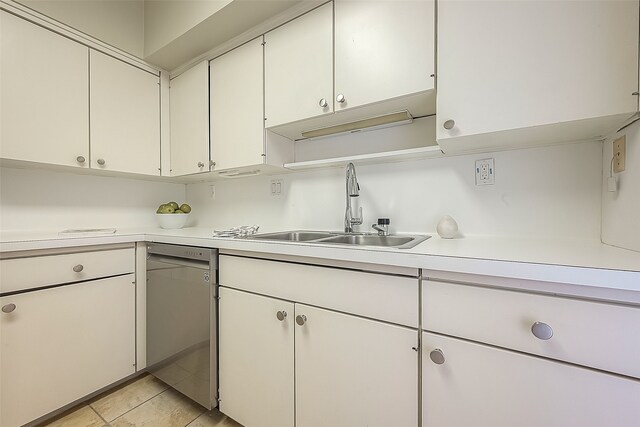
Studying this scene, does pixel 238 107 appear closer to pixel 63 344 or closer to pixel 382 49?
Answer: pixel 382 49

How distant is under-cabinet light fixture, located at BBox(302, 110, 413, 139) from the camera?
1.33m

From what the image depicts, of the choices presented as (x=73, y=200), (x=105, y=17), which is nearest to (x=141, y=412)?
(x=73, y=200)

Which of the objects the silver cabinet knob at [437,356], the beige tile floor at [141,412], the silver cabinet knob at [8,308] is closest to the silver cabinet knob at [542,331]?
the silver cabinet knob at [437,356]

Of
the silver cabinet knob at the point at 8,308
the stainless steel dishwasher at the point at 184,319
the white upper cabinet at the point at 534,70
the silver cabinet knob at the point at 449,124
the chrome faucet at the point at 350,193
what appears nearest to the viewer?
the white upper cabinet at the point at 534,70

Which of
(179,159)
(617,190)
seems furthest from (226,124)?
(617,190)

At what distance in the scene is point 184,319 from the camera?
1374 millimetres

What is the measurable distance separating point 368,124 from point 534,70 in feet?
2.33

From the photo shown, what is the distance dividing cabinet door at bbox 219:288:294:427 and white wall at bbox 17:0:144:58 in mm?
1797

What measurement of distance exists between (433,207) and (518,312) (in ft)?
2.38

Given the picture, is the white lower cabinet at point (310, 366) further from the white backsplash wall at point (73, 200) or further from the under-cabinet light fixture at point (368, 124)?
the white backsplash wall at point (73, 200)

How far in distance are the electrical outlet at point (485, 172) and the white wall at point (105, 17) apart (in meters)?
2.27

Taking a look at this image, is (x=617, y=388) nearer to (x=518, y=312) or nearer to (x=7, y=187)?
(x=518, y=312)

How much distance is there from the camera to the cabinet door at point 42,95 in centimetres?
135

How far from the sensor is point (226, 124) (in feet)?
5.52
